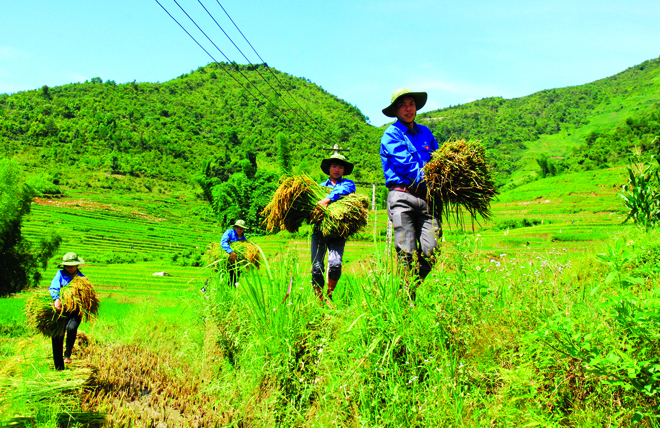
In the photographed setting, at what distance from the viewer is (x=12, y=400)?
352cm

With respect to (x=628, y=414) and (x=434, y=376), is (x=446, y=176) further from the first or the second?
(x=628, y=414)

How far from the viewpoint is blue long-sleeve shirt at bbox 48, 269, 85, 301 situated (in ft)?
16.5

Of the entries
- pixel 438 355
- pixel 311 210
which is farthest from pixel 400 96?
pixel 438 355

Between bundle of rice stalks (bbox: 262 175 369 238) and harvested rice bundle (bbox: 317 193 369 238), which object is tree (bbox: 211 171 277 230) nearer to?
bundle of rice stalks (bbox: 262 175 369 238)

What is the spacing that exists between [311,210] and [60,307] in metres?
3.25

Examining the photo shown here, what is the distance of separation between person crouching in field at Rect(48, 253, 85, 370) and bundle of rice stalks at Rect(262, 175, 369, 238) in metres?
2.69

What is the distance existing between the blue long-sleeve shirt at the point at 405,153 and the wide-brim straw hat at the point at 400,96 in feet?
Answer: 0.75

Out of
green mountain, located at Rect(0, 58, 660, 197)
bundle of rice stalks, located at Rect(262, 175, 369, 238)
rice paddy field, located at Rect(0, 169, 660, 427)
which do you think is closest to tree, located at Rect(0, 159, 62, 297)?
rice paddy field, located at Rect(0, 169, 660, 427)

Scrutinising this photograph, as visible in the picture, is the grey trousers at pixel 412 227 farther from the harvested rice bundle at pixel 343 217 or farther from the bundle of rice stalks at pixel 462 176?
the harvested rice bundle at pixel 343 217

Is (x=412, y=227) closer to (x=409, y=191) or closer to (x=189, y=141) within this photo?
(x=409, y=191)

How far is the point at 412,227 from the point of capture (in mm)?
3867

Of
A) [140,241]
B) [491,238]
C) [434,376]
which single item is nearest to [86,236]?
[140,241]

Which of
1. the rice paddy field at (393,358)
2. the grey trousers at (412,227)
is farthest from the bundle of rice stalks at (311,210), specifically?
the grey trousers at (412,227)

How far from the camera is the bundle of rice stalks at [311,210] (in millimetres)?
4586
